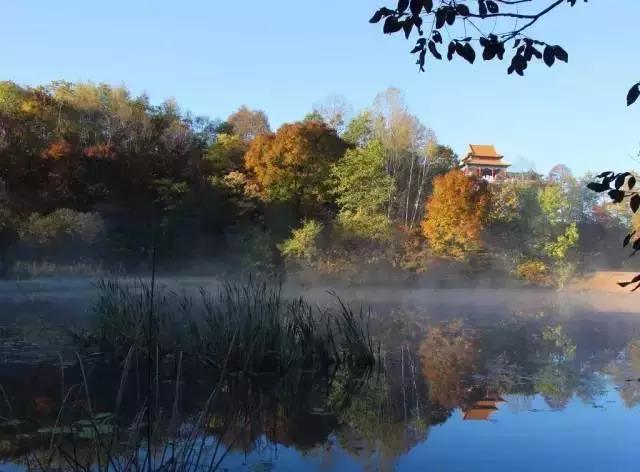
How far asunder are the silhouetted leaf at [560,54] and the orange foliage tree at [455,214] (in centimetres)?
2111

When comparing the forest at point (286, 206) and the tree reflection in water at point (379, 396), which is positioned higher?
the forest at point (286, 206)

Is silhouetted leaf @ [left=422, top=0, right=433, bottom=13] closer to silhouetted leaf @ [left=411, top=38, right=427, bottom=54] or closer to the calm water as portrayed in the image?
silhouetted leaf @ [left=411, top=38, right=427, bottom=54]

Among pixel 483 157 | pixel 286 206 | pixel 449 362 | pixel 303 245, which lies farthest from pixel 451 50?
pixel 483 157

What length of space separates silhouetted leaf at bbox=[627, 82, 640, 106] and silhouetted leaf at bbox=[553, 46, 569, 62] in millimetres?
290

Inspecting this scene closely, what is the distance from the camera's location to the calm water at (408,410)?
334 cm

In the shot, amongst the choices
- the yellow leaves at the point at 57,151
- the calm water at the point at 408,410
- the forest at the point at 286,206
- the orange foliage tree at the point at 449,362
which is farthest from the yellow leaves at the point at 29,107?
the orange foliage tree at the point at 449,362

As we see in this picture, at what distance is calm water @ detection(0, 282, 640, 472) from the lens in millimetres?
3342

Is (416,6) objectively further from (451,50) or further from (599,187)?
(599,187)

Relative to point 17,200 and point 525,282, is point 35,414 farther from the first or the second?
point 525,282

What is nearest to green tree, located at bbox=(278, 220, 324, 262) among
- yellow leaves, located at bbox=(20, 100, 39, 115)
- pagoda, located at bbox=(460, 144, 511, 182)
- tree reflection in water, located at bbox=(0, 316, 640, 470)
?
yellow leaves, located at bbox=(20, 100, 39, 115)

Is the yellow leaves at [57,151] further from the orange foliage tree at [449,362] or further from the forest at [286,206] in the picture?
the orange foliage tree at [449,362]

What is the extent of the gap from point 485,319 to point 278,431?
24.9 ft

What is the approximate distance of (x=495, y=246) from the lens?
24.5 meters

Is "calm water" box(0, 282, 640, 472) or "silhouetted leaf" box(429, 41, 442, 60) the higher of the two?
"silhouetted leaf" box(429, 41, 442, 60)
